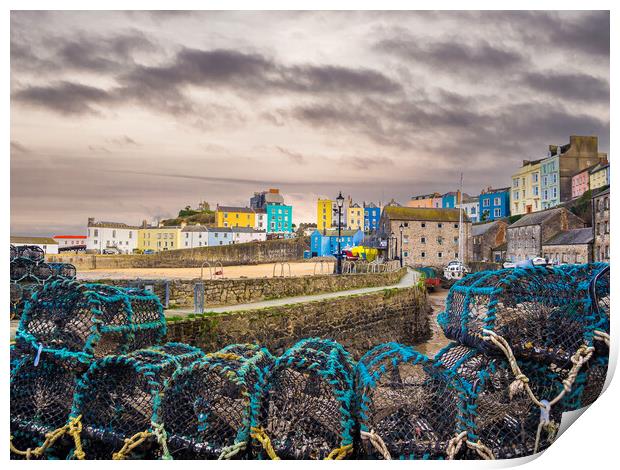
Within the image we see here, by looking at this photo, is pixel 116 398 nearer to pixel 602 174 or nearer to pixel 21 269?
pixel 21 269

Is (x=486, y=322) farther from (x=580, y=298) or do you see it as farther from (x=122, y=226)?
(x=122, y=226)

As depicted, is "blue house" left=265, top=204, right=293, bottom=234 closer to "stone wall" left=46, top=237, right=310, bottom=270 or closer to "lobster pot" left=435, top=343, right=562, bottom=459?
"stone wall" left=46, top=237, right=310, bottom=270

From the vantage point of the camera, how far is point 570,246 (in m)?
13.6

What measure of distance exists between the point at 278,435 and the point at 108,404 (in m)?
1.07

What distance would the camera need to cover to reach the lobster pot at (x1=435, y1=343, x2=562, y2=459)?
2.59 m

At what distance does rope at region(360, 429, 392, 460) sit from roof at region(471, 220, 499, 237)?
2549 cm

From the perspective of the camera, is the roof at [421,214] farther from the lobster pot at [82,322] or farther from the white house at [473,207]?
A: the lobster pot at [82,322]

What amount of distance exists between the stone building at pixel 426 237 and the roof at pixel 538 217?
10712 millimetres

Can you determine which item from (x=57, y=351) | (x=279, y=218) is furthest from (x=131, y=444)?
(x=279, y=218)

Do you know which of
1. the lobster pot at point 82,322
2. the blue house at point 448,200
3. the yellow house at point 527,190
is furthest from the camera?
the blue house at point 448,200

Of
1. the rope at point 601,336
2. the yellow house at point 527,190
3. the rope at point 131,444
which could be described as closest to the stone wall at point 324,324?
the rope at point 131,444

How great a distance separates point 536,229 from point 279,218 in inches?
498

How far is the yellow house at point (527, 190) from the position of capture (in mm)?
14245
